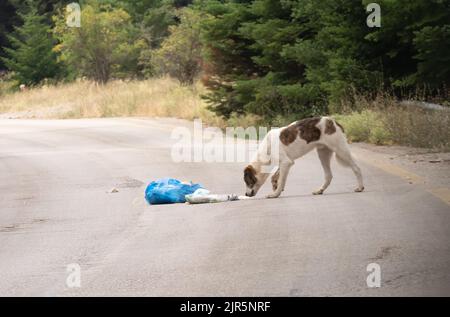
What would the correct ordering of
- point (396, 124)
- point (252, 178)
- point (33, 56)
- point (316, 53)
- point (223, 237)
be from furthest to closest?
point (33, 56)
point (316, 53)
point (396, 124)
point (252, 178)
point (223, 237)

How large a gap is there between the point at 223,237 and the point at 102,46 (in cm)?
4643

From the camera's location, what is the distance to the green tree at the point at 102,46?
5478 centimetres

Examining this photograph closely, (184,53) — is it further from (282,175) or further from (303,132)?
(282,175)

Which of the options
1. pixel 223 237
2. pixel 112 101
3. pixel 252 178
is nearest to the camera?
pixel 223 237

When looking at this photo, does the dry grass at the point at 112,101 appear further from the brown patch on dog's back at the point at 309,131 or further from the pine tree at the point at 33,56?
the brown patch on dog's back at the point at 309,131

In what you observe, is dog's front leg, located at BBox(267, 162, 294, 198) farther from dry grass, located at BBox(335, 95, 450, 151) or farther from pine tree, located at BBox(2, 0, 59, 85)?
pine tree, located at BBox(2, 0, 59, 85)

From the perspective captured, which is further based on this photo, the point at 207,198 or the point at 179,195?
the point at 179,195

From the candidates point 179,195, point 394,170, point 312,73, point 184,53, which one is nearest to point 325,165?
point 179,195

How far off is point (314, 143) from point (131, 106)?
25.9 meters

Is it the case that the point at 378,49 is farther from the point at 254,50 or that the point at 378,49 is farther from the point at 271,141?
the point at 271,141

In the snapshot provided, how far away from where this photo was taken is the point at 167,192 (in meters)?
13.7

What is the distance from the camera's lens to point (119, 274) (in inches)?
331

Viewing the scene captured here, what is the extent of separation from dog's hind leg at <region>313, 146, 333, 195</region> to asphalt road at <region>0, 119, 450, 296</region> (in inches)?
7.8
